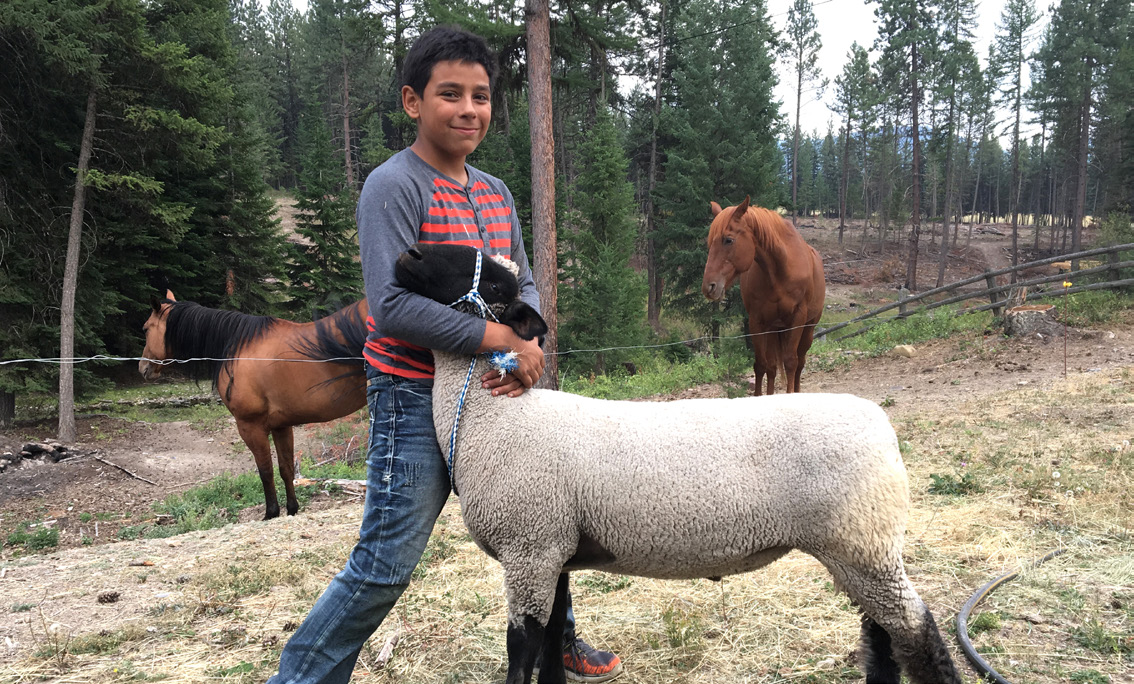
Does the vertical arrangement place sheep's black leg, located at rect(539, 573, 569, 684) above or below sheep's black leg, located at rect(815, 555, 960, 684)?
below

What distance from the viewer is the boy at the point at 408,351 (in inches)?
84.9

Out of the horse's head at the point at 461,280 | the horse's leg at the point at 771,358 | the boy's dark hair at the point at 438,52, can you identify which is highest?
the boy's dark hair at the point at 438,52

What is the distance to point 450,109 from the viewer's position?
2229mm

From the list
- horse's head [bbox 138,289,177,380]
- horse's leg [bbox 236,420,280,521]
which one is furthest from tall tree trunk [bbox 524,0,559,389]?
horse's head [bbox 138,289,177,380]

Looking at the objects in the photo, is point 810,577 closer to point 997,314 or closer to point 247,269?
point 997,314

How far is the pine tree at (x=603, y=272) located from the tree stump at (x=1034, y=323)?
890cm

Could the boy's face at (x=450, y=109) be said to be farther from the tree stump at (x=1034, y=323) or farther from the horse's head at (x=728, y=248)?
the tree stump at (x=1034, y=323)

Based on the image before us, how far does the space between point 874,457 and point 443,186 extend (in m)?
1.79

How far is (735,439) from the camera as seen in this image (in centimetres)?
215

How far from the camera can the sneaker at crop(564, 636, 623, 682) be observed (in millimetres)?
2875

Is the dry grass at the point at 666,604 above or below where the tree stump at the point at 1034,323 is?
below

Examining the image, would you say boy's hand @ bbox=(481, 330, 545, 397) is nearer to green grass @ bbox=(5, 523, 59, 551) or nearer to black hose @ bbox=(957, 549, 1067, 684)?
black hose @ bbox=(957, 549, 1067, 684)

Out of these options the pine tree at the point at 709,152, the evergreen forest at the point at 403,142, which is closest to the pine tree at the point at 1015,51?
the evergreen forest at the point at 403,142

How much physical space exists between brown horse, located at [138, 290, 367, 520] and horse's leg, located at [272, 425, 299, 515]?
0.01 m
